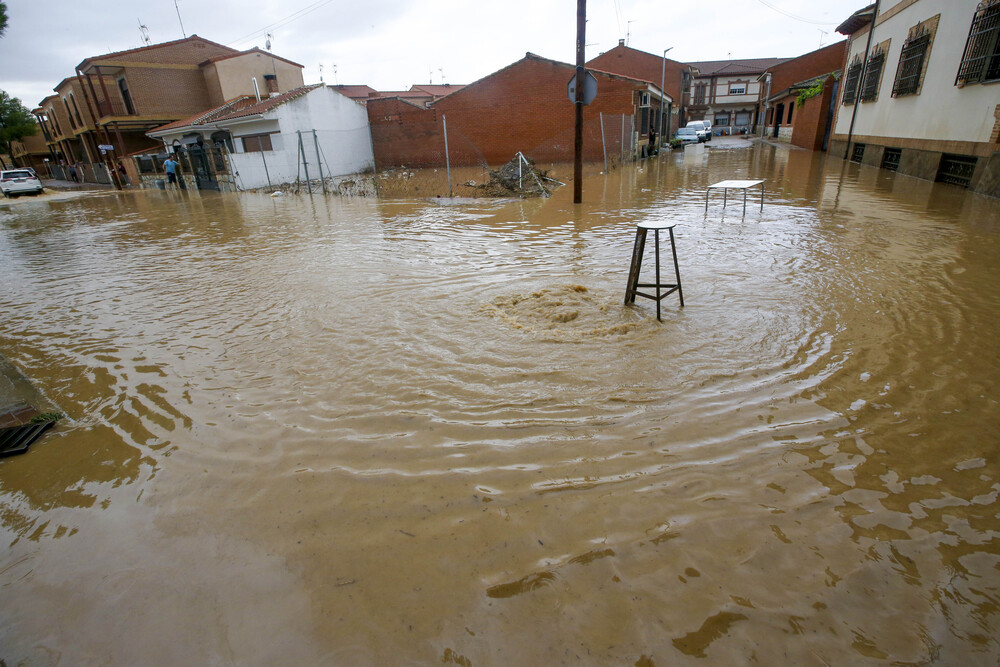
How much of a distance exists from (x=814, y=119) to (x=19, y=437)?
1324 inches

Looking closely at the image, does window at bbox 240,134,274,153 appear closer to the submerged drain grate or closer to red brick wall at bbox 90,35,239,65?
red brick wall at bbox 90,35,239,65

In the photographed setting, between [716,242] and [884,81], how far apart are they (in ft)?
50.3

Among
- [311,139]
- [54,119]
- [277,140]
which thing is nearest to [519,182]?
[311,139]

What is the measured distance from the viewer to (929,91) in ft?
43.9

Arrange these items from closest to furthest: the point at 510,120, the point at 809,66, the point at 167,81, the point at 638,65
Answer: the point at 510,120
the point at 167,81
the point at 809,66
the point at 638,65

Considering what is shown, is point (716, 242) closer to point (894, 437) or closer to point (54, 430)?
point (894, 437)

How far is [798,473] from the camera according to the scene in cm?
271

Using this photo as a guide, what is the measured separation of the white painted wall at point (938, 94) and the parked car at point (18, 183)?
131 ft

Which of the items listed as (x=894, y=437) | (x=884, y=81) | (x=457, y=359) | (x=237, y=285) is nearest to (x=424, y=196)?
(x=237, y=285)

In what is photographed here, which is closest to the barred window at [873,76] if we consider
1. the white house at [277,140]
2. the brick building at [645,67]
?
the white house at [277,140]

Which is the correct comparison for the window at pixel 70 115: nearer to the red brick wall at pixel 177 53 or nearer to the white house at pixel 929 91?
the red brick wall at pixel 177 53

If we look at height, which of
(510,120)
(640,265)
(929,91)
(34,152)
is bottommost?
(640,265)

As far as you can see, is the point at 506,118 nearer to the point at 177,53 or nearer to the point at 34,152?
the point at 177,53

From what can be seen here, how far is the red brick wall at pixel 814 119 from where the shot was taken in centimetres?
2559
